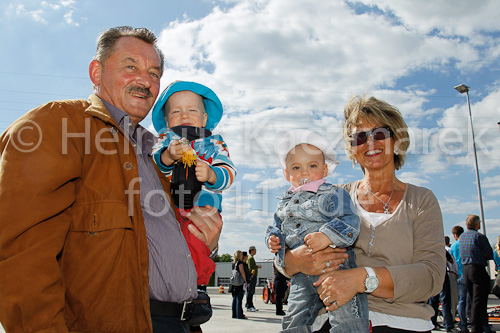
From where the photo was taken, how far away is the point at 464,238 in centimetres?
850

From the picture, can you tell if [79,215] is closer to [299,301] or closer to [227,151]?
[227,151]

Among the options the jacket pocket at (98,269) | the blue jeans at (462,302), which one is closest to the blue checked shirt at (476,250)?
the blue jeans at (462,302)

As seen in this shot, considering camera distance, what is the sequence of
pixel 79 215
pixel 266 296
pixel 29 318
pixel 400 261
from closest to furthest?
pixel 29 318 < pixel 79 215 < pixel 400 261 < pixel 266 296

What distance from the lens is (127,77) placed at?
2.43 m

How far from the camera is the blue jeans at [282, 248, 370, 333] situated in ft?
8.28

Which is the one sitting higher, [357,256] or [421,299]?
[357,256]

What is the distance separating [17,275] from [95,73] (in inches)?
54.2

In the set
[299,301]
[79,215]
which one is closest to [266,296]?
[299,301]

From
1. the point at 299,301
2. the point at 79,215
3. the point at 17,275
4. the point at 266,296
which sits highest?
the point at 79,215

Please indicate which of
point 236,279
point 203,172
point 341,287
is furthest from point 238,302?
point 203,172

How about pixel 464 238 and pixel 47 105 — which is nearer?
pixel 47 105

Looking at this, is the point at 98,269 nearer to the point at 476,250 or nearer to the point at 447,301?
the point at 476,250

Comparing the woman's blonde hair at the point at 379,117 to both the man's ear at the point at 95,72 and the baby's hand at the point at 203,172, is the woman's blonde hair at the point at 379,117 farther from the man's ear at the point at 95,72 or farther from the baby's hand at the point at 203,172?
the man's ear at the point at 95,72

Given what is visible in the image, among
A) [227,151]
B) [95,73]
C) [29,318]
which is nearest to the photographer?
[29,318]
